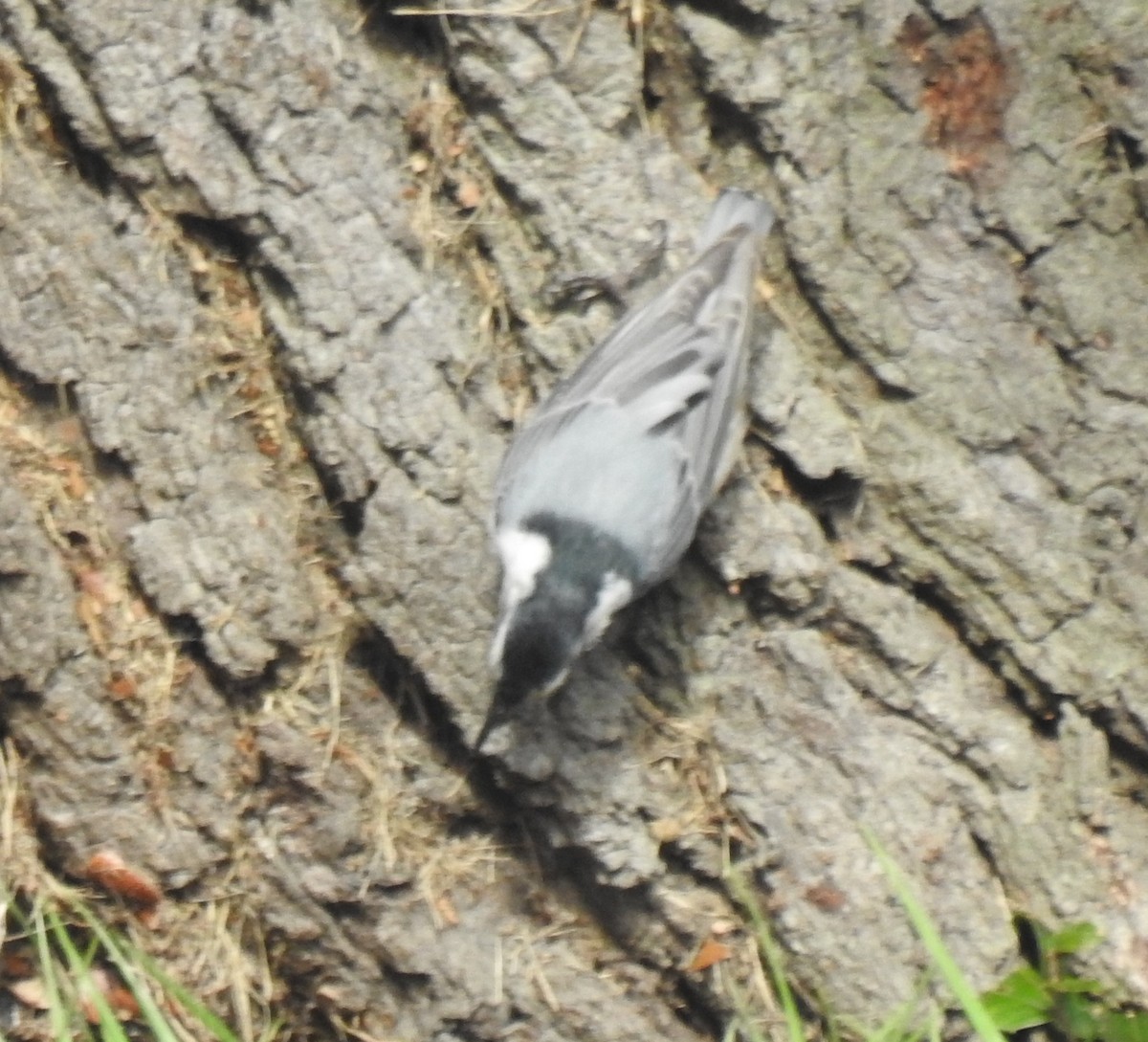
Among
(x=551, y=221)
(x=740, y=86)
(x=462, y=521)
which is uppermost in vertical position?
(x=740, y=86)

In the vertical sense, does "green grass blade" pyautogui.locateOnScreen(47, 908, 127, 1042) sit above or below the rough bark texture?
below

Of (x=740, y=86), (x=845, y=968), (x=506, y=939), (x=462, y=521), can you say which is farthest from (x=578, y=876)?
(x=740, y=86)

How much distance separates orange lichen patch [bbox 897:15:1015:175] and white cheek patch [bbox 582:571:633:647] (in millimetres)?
1012

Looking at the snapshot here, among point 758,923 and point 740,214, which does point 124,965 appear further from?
point 740,214

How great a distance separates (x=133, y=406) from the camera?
9.92 feet

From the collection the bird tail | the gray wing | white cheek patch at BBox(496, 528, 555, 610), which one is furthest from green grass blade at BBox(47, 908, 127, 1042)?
A: the bird tail

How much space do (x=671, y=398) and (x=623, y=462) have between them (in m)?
0.16

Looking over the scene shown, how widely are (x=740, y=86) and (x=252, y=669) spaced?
1.45 meters

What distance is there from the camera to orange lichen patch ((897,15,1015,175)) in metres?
3.04

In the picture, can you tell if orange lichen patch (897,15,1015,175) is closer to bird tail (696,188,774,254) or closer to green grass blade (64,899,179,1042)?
bird tail (696,188,774,254)

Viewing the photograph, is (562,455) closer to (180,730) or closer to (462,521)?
(462,521)

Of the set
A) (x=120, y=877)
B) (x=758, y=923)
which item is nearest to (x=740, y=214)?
(x=758, y=923)

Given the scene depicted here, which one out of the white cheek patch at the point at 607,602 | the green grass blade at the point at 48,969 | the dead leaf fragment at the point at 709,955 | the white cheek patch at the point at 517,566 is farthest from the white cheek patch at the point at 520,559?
the green grass blade at the point at 48,969

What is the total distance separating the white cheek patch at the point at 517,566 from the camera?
2.96 m
